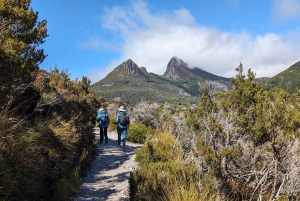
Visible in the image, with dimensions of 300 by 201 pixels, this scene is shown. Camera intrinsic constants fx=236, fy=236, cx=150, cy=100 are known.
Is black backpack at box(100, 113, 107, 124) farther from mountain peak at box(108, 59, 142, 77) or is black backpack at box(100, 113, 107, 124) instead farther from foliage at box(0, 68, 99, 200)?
mountain peak at box(108, 59, 142, 77)

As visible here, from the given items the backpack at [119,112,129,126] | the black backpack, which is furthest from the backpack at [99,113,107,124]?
the backpack at [119,112,129,126]

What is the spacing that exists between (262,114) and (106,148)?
758 centimetres

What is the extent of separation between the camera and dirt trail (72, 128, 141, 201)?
5.28 m

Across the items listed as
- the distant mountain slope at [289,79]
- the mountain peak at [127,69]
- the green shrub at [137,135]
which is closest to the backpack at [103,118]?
the green shrub at [137,135]

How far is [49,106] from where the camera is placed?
7141mm

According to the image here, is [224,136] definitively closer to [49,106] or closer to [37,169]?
[37,169]

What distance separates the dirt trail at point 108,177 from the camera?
528cm

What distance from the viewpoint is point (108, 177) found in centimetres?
672

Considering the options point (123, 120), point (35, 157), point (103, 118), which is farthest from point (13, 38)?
point (103, 118)

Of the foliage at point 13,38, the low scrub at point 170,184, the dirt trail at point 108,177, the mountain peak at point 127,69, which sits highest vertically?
the mountain peak at point 127,69

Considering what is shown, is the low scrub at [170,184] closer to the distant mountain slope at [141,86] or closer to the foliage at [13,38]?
the foliage at [13,38]

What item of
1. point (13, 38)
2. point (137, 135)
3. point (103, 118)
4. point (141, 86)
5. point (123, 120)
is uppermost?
point (141, 86)

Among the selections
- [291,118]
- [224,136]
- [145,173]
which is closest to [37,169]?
[145,173]

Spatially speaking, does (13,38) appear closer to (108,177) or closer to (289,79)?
(108,177)
